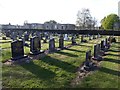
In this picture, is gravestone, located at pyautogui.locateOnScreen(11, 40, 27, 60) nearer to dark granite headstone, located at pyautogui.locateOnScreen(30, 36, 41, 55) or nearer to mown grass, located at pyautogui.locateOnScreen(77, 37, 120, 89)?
dark granite headstone, located at pyautogui.locateOnScreen(30, 36, 41, 55)

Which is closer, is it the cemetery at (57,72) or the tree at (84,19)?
the cemetery at (57,72)

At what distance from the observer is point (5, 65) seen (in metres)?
16.9

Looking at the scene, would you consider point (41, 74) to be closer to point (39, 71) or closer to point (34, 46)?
point (39, 71)

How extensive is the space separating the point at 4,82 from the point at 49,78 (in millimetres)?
2692

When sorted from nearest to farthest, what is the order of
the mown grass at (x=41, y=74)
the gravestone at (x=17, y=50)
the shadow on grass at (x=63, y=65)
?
1. the mown grass at (x=41, y=74)
2. the shadow on grass at (x=63, y=65)
3. the gravestone at (x=17, y=50)

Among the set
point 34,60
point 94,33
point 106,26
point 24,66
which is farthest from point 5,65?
point 106,26

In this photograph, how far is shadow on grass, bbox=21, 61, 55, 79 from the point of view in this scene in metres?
13.8

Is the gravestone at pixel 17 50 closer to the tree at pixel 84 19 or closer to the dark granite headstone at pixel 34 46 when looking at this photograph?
the dark granite headstone at pixel 34 46

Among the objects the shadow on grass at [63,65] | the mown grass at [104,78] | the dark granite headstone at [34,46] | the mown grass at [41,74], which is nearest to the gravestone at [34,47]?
the dark granite headstone at [34,46]

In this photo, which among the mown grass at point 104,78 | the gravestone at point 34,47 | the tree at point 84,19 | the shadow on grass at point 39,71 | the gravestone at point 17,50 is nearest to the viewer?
the mown grass at point 104,78

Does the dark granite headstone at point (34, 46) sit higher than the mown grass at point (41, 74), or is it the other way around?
the dark granite headstone at point (34, 46)

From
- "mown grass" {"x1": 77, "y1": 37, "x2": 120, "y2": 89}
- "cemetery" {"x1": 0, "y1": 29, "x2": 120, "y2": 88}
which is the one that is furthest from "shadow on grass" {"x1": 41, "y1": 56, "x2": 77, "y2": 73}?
"mown grass" {"x1": 77, "y1": 37, "x2": 120, "y2": 89}

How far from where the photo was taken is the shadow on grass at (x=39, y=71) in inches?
543

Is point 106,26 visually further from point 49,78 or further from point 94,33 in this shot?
point 49,78
